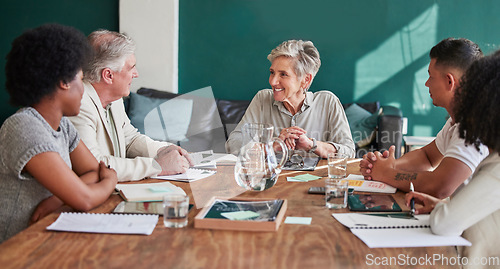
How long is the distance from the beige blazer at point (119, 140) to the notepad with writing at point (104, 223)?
0.51m

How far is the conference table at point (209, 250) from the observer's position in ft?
3.48

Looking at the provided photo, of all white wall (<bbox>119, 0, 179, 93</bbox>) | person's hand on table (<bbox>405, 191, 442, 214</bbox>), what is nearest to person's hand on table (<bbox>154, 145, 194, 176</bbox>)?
person's hand on table (<bbox>405, 191, 442, 214</bbox>)

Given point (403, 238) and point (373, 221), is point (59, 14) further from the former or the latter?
point (403, 238)

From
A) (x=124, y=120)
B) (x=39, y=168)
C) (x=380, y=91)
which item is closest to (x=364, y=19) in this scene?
(x=380, y=91)

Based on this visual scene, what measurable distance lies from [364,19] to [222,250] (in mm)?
3831

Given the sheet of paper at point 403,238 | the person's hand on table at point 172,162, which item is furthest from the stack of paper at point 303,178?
the sheet of paper at point 403,238

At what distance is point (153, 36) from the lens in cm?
457

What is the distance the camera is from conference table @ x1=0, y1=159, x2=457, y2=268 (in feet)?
3.48

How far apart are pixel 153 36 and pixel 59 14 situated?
3.37ft

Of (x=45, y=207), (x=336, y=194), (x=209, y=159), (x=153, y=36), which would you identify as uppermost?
(x=153, y=36)

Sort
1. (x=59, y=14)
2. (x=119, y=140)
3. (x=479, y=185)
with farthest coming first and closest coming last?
1. (x=59, y=14)
2. (x=119, y=140)
3. (x=479, y=185)

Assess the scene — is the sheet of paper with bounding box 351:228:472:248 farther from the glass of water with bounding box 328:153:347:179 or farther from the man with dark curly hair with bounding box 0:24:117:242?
the man with dark curly hair with bounding box 0:24:117:242

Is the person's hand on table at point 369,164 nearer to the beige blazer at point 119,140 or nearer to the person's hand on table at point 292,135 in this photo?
the person's hand on table at point 292,135

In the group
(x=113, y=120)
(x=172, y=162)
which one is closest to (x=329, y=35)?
(x=113, y=120)
